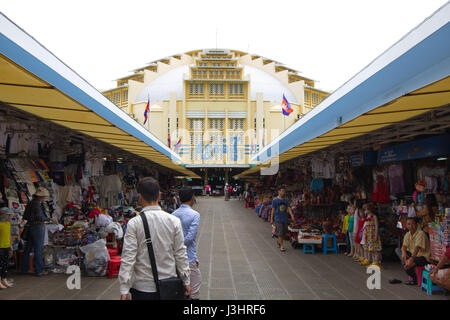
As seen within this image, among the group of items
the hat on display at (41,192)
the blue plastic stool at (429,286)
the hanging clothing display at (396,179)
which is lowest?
the blue plastic stool at (429,286)

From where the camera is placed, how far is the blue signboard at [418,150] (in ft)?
18.4

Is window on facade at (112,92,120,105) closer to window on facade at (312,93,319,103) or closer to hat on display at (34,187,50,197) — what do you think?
window on facade at (312,93,319,103)

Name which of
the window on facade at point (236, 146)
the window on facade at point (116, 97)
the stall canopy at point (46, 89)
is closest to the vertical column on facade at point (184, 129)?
the window on facade at point (236, 146)

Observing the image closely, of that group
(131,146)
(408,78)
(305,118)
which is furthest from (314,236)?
(408,78)

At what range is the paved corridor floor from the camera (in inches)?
207

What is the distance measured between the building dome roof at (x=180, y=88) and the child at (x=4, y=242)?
38.5m

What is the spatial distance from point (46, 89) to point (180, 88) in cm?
4176

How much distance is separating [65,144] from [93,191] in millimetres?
2044

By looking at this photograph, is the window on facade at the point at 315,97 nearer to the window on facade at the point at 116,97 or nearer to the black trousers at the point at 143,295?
the window on facade at the point at 116,97

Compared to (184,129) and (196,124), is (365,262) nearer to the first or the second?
(184,129)

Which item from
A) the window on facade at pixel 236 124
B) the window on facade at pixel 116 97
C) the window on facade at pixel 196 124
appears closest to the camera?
the window on facade at pixel 196 124

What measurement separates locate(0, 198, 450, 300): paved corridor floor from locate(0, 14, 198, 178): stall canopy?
2.65 m

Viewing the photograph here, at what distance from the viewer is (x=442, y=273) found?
197 inches

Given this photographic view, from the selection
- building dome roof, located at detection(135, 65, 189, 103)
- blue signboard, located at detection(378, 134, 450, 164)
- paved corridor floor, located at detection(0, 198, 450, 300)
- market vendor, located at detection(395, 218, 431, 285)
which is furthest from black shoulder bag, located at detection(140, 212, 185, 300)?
building dome roof, located at detection(135, 65, 189, 103)
